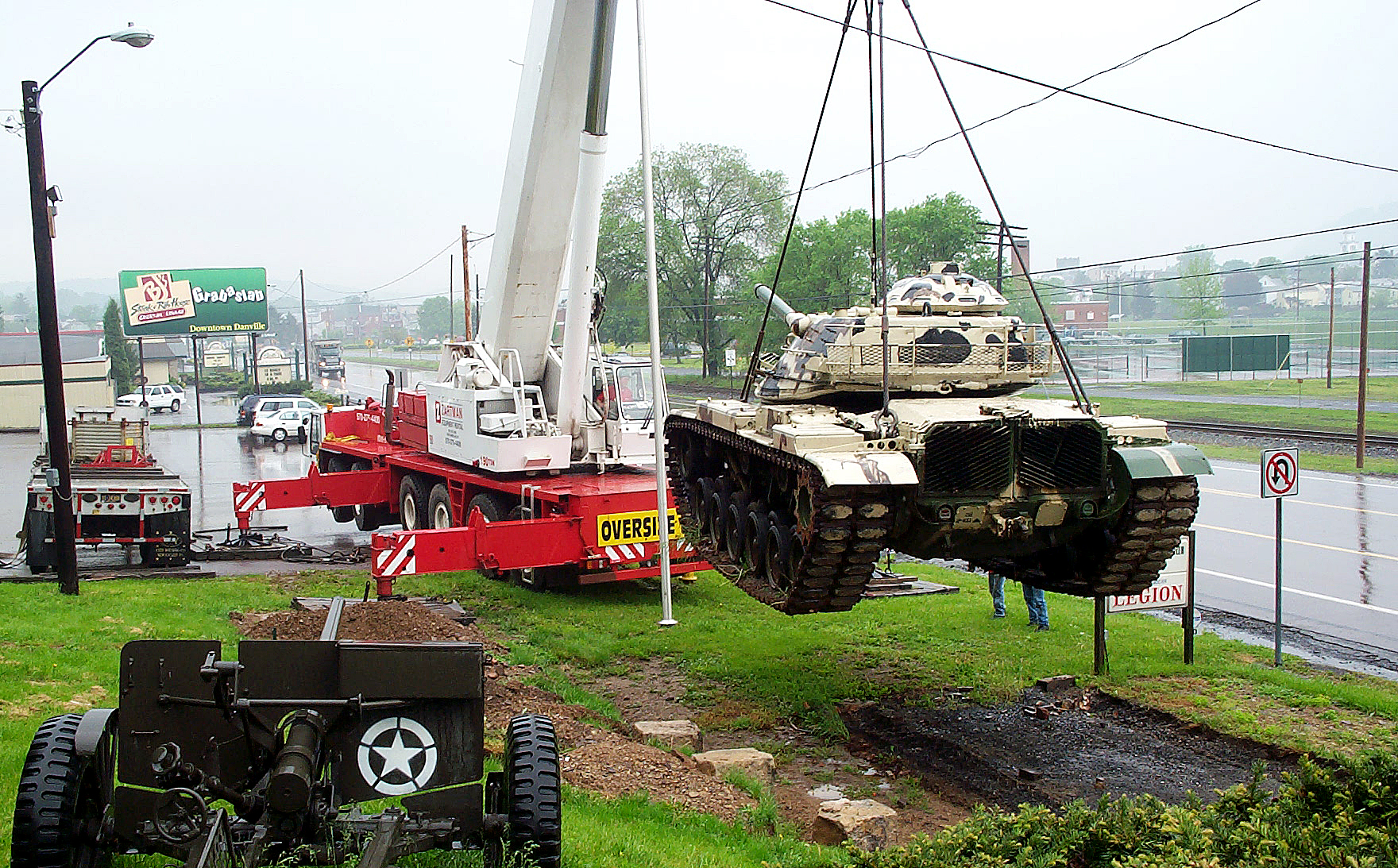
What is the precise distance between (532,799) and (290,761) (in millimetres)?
1044

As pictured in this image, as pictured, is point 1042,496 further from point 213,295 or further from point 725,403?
point 213,295

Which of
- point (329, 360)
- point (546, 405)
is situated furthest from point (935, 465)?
point (329, 360)

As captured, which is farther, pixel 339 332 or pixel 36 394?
pixel 339 332

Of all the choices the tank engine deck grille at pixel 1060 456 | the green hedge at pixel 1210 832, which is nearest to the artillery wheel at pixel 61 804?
the green hedge at pixel 1210 832

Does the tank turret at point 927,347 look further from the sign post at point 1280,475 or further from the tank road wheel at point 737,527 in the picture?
the sign post at point 1280,475

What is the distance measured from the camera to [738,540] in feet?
39.3

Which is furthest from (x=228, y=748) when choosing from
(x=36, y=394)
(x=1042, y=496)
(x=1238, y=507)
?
(x=36, y=394)

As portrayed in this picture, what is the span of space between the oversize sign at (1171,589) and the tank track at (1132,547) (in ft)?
3.00

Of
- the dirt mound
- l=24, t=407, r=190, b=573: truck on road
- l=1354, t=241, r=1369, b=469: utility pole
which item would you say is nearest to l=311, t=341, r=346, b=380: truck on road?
l=24, t=407, r=190, b=573: truck on road

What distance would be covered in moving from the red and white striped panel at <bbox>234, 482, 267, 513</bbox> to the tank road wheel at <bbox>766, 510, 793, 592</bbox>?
10.2m

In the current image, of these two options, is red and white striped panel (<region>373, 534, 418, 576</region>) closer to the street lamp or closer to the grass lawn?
the grass lawn

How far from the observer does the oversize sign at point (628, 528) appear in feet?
47.2

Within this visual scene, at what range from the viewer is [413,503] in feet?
61.3

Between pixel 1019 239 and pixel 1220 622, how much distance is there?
42.9 feet
